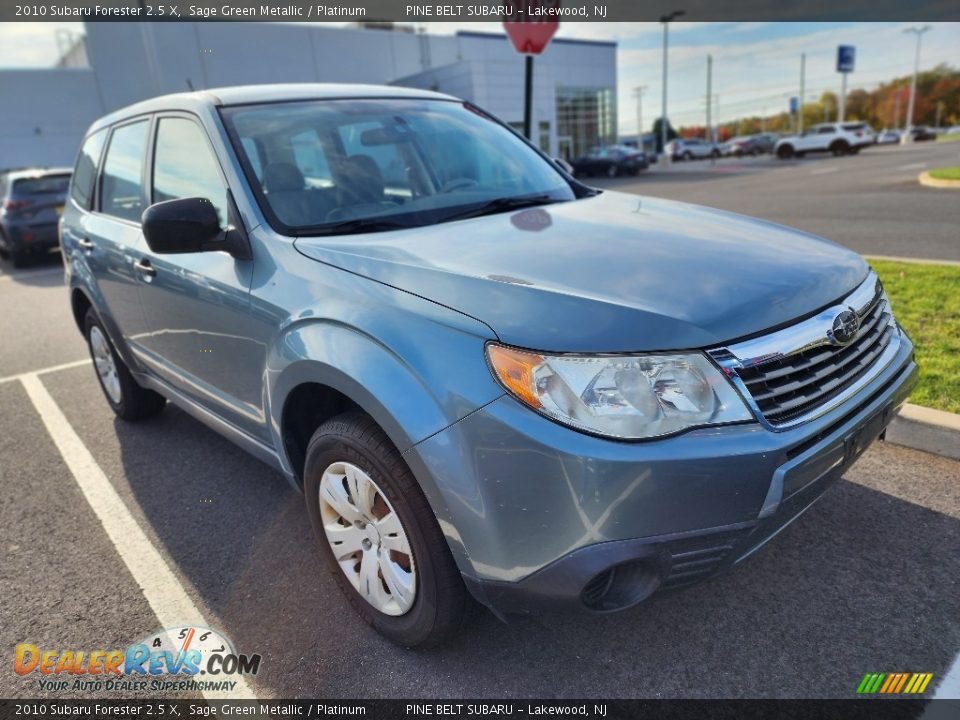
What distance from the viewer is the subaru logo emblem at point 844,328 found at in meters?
2.05

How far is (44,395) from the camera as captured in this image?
5.30m

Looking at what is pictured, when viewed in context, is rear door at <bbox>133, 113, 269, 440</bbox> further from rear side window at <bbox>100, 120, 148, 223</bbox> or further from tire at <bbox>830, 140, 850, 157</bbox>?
tire at <bbox>830, 140, 850, 157</bbox>

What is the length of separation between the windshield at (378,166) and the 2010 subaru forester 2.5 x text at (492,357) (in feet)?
0.04

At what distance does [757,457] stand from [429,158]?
2.11 metres

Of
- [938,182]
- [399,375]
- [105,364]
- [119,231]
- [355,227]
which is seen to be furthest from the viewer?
[938,182]

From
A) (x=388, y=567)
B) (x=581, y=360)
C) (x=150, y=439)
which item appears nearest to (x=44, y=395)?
(x=150, y=439)

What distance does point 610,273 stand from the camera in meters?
2.04

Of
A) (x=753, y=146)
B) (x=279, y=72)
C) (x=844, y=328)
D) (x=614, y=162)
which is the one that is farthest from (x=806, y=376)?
(x=753, y=146)

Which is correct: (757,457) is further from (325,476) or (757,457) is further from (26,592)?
(26,592)

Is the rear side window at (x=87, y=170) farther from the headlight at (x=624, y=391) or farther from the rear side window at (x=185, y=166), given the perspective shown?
the headlight at (x=624, y=391)

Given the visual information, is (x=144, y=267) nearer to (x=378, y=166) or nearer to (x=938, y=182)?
(x=378, y=166)

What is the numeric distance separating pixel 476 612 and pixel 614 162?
104 feet

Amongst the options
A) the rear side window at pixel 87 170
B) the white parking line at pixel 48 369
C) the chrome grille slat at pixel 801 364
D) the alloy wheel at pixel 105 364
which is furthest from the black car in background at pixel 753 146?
the chrome grille slat at pixel 801 364

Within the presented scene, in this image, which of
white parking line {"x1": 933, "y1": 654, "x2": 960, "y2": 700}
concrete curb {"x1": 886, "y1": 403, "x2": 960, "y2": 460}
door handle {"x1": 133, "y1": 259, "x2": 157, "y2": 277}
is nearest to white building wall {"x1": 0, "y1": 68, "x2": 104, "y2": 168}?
door handle {"x1": 133, "y1": 259, "x2": 157, "y2": 277}
